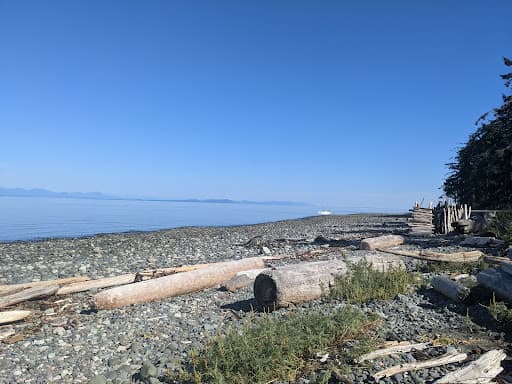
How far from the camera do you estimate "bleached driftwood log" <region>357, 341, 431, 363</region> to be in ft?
13.8

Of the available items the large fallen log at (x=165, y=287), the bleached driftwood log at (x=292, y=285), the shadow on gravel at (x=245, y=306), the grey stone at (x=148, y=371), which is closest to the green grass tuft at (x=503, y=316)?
the bleached driftwood log at (x=292, y=285)

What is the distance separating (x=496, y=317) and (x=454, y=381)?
2023 mm

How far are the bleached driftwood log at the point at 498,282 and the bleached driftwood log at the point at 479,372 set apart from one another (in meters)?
2.08

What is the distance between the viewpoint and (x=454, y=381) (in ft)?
11.6

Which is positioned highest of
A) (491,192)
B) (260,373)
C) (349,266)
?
(491,192)

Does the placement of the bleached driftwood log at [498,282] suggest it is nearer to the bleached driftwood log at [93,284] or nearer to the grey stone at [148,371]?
the grey stone at [148,371]

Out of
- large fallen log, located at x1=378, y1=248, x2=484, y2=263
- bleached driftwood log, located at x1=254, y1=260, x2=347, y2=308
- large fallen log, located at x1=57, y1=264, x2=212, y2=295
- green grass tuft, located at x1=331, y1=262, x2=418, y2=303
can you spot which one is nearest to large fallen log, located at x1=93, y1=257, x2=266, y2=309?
large fallen log, located at x1=57, y1=264, x2=212, y2=295

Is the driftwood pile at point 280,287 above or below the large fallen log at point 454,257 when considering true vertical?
below

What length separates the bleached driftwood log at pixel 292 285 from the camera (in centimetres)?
667

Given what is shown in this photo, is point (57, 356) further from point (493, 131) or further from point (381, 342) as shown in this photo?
point (493, 131)

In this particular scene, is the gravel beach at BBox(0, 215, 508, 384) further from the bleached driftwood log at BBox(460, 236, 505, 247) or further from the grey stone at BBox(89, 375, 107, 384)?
the bleached driftwood log at BBox(460, 236, 505, 247)

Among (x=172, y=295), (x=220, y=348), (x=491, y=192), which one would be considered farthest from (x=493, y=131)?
(x=220, y=348)

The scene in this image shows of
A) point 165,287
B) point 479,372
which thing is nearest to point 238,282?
point 165,287

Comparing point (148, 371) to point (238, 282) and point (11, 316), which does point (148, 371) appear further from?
point (238, 282)
